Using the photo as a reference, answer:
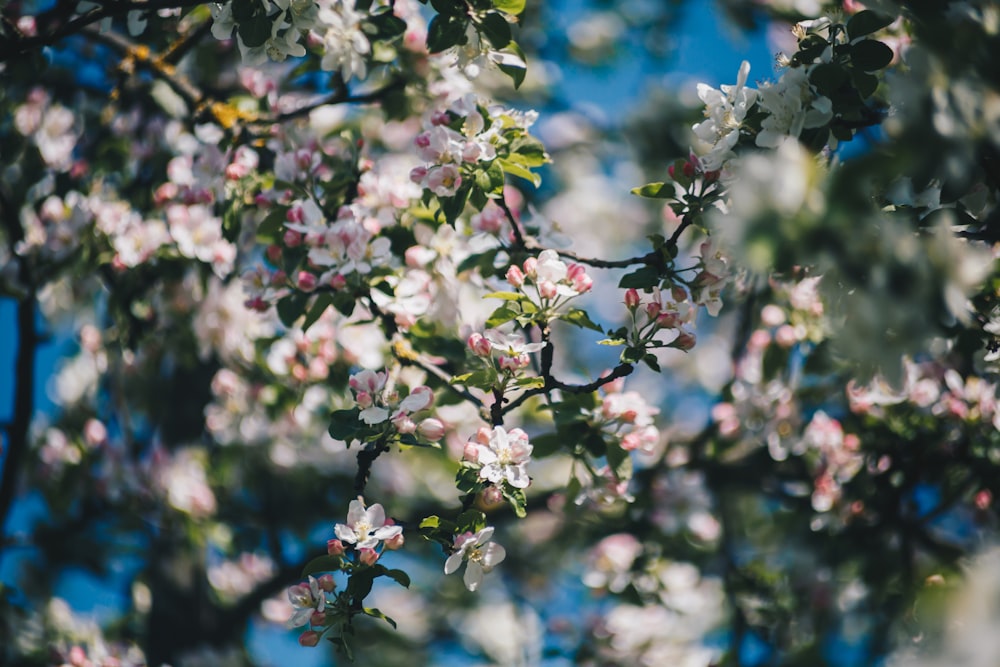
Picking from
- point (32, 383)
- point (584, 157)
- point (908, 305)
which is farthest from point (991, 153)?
point (584, 157)

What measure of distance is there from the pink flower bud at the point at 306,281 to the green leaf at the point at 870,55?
131 centimetres

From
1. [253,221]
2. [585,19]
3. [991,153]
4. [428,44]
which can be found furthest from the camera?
[585,19]

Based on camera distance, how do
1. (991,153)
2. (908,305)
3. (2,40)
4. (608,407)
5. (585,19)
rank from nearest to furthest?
1. (908,305)
2. (991,153)
3. (608,407)
4. (2,40)
5. (585,19)

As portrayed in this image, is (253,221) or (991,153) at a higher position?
(991,153)

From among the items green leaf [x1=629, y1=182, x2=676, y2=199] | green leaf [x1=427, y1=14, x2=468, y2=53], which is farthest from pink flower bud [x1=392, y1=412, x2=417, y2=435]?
green leaf [x1=427, y1=14, x2=468, y2=53]

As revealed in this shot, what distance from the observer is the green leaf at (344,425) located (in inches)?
63.0

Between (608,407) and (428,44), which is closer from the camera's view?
(428,44)

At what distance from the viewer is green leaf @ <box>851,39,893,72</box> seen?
1564 mm

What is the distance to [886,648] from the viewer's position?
2.65 metres

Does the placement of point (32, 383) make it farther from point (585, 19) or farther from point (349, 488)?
point (585, 19)

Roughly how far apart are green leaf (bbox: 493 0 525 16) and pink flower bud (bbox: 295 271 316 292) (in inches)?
30.4

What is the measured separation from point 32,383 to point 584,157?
3879mm

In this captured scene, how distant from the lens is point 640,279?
1.64 meters

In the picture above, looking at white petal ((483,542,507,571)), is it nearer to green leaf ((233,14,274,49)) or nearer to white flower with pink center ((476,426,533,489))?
white flower with pink center ((476,426,533,489))
